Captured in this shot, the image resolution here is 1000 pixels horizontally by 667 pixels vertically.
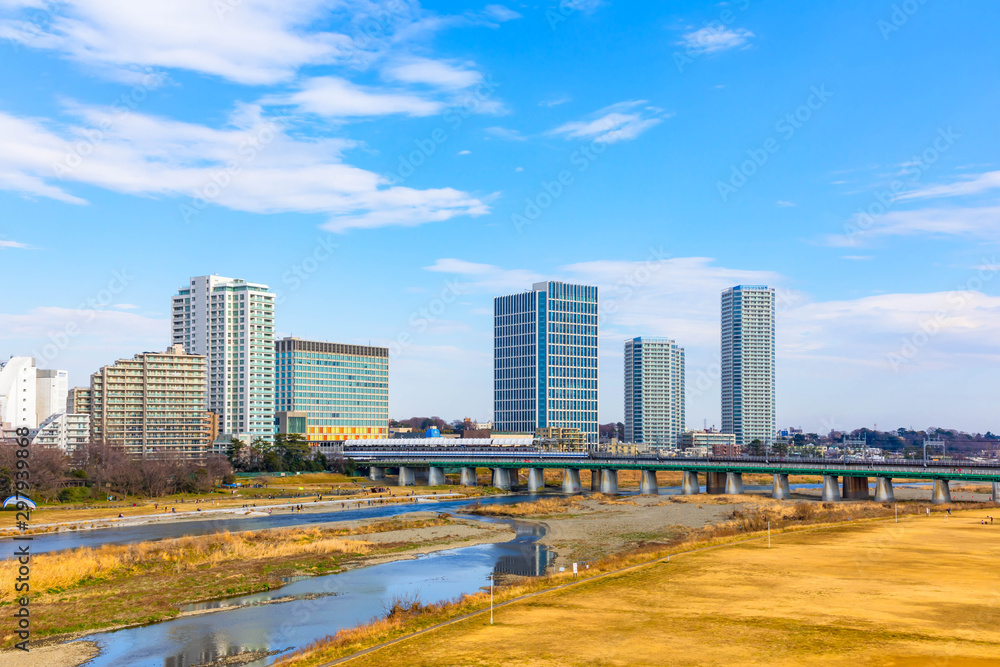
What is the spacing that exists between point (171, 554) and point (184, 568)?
4.94 m

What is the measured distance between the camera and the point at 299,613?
172 feet

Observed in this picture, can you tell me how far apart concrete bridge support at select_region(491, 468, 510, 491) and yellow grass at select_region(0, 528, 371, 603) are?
101647 millimetres

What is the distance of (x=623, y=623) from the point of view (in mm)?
43938

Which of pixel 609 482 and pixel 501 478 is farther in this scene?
pixel 501 478

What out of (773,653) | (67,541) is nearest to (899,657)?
(773,653)

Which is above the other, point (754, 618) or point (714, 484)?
point (754, 618)

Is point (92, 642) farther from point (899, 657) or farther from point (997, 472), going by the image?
point (997, 472)

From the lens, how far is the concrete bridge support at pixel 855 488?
138750 millimetres

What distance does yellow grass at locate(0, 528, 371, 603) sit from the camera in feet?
198

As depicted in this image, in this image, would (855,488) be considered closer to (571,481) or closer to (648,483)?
(648,483)

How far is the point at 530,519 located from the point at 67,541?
60.1 metres

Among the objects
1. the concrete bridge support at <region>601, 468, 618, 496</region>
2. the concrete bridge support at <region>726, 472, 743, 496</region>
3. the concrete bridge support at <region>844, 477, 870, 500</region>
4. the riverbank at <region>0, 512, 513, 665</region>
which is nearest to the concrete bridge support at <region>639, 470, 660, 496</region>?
the concrete bridge support at <region>601, 468, 618, 496</region>

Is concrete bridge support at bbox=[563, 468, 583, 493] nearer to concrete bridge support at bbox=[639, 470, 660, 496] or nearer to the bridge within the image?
the bridge

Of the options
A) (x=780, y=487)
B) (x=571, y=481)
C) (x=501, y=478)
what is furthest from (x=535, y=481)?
(x=780, y=487)
